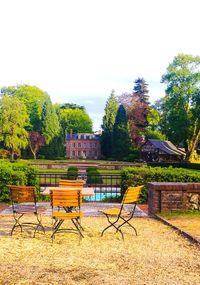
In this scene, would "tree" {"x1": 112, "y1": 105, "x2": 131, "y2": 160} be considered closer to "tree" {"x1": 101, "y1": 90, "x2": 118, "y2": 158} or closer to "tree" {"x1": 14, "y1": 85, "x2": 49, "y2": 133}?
"tree" {"x1": 101, "y1": 90, "x2": 118, "y2": 158}

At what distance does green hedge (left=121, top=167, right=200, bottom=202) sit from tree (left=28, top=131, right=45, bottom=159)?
Answer: 54.3 meters

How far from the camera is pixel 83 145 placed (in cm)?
9306

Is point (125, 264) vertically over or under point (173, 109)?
under

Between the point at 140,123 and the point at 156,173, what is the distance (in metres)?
61.4

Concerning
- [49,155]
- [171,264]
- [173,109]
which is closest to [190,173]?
[171,264]

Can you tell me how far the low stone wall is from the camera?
10492mm

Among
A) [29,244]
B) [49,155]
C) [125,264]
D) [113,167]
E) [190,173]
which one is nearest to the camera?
[125,264]

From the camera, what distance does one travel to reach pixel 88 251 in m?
6.48

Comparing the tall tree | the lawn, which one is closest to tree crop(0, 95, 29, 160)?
the tall tree

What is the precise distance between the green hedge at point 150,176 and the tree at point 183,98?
37.8 m

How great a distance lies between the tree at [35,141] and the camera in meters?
66.8

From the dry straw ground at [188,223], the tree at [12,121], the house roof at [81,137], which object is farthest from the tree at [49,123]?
the dry straw ground at [188,223]

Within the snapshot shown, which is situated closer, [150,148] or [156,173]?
[156,173]

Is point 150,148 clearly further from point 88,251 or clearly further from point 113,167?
point 88,251
